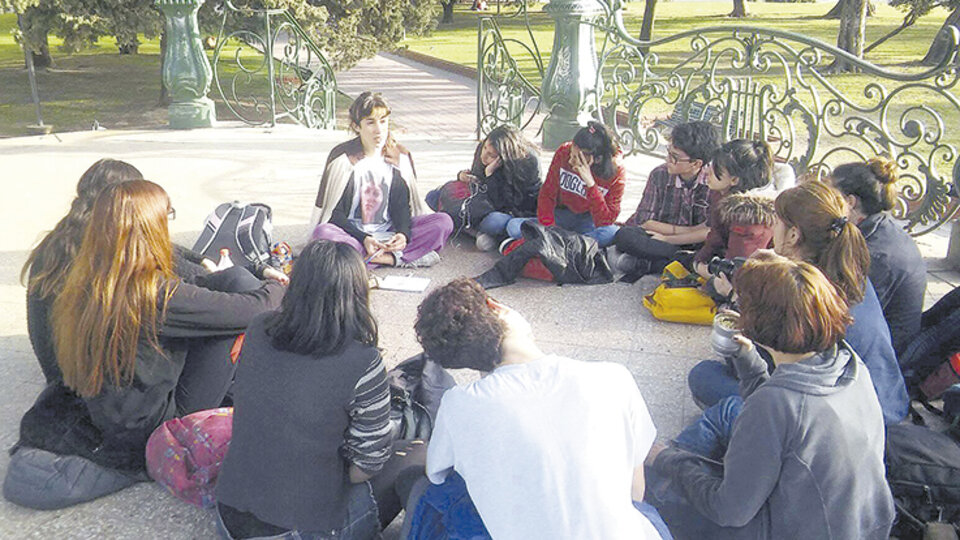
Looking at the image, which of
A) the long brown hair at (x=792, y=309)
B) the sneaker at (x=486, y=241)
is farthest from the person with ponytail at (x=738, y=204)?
the long brown hair at (x=792, y=309)

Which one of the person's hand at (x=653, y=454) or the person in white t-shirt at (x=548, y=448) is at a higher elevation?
the person in white t-shirt at (x=548, y=448)

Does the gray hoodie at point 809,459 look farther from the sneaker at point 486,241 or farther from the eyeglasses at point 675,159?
the sneaker at point 486,241

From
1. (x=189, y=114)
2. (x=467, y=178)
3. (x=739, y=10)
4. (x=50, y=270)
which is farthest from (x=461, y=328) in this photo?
(x=739, y=10)

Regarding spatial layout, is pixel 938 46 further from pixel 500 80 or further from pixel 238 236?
pixel 238 236

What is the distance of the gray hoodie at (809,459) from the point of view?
2.08 meters

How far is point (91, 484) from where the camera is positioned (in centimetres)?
284

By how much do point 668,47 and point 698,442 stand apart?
62.6ft

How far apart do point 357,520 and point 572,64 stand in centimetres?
625

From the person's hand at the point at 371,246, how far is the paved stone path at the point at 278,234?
304 millimetres

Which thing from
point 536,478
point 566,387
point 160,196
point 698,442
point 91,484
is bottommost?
point 91,484

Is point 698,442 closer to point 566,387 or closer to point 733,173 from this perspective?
point 566,387

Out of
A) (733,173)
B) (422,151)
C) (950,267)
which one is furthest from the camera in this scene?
(422,151)

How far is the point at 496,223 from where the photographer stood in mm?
5352

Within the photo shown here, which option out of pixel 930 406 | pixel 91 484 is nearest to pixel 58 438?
pixel 91 484
